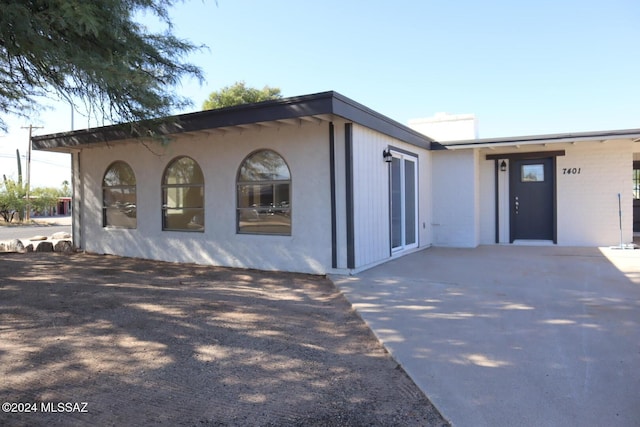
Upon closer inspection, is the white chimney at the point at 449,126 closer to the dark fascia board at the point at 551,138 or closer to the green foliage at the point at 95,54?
the dark fascia board at the point at 551,138

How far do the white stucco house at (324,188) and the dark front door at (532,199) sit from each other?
27mm

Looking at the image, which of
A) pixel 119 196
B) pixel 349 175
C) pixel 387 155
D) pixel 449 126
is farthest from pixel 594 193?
pixel 119 196

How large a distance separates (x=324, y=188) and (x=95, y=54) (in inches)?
156

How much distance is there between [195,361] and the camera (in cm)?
362

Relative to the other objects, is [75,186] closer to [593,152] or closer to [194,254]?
[194,254]

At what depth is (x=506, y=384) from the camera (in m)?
3.15

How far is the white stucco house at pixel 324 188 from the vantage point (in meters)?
7.50

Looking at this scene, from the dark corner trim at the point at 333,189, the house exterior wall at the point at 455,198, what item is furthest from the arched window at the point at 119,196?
the house exterior wall at the point at 455,198

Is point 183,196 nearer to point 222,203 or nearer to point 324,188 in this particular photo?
point 222,203

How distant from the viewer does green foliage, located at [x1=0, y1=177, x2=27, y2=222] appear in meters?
30.1

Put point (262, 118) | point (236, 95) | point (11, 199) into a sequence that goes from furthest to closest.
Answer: point (11, 199), point (236, 95), point (262, 118)

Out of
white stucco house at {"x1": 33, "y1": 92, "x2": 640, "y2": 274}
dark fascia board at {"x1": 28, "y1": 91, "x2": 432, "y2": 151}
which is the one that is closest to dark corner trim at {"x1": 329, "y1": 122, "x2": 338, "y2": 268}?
white stucco house at {"x1": 33, "y1": 92, "x2": 640, "y2": 274}

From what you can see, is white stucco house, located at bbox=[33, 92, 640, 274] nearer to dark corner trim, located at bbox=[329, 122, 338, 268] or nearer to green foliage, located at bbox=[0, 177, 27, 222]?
dark corner trim, located at bbox=[329, 122, 338, 268]

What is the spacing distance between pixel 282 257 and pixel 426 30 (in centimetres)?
855
